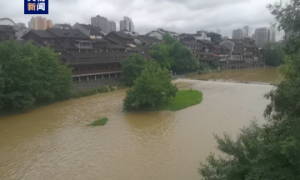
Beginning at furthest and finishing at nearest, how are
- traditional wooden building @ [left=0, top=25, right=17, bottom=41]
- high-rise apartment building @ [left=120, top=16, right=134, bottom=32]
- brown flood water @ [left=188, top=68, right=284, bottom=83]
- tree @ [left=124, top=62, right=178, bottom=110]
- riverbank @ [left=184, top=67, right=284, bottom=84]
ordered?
high-rise apartment building @ [left=120, top=16, right=134, bottom=32] < brown flood water @ [left=188, top=68, right=284, bottom=83] < riverbank @ [left=184, top=67, right=284, bottom=84] < traditional wooden building @ [left=0, top=25, right=17, bottom=41] < tree @ [left=124, top=62, right=178, bottom=110]

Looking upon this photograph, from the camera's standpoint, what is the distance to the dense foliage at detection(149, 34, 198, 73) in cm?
3807

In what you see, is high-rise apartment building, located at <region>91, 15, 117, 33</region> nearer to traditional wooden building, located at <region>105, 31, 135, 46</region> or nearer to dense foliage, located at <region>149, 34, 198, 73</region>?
traditional wooden building, located at <region>105, 31, 135, 46</region>

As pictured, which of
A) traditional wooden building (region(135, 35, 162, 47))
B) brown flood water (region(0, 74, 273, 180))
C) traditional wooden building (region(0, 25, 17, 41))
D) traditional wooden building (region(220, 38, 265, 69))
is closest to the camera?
brown flood water (region(0, 74, 273, 180))

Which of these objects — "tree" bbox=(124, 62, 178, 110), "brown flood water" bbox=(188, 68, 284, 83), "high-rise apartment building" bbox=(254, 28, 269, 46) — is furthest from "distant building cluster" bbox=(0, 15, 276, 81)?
"high-rise apartment building" bbox=(254, 28, 269, 46)

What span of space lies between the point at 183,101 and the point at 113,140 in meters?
9.30

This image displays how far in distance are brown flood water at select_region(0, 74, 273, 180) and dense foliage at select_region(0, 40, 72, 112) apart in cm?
101

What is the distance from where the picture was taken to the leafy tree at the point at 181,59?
130ft

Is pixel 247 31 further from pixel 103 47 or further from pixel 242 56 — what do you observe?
pixel 103 47

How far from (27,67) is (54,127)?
531 centimetres

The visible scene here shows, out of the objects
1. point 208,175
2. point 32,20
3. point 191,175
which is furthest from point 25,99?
point 32,20

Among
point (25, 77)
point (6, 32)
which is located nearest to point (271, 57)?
point (6, 32)

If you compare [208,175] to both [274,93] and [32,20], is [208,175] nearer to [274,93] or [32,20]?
[274,93]

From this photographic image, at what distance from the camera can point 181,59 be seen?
130 feet

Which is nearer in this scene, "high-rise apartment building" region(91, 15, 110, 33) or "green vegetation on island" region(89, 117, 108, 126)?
"green vegetation on island" region(89, 117, 108, 126)
